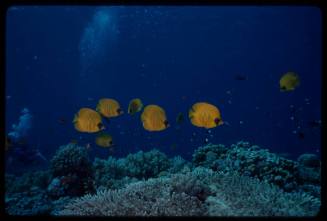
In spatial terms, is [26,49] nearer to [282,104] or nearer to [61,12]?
[61,12]

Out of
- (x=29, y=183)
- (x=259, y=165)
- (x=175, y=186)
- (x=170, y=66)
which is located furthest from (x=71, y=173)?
(x=170, y=66)

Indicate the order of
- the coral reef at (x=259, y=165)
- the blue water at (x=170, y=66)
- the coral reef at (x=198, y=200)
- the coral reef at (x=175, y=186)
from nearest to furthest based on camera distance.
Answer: the coral reef at (x=198, y=200) < the coral reef at (x=175, y=186) < the coral reef at (x=259, y=165) < the blue water at (x=170, y=66)

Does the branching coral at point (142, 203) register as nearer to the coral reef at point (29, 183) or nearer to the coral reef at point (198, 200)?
the coral reef at point (198, 200)

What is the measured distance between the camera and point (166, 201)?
15.1 ft

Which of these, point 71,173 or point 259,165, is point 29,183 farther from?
point 259,165

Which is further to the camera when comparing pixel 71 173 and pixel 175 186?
pixel 71 173

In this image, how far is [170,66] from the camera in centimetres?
5006

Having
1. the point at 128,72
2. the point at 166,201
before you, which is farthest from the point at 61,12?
the point at 166,201

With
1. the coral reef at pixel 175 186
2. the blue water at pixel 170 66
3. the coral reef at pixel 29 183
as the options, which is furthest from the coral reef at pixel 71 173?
the blue water at pixel 170 66

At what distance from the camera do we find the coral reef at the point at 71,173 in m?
7.43

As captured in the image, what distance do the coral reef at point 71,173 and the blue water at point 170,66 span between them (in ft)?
78.5

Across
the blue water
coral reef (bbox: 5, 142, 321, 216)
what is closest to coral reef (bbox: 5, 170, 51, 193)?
coral reef (bbox: 5, 142, 321, 216)

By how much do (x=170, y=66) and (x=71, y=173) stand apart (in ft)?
141

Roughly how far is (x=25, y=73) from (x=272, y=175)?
4428 cm
